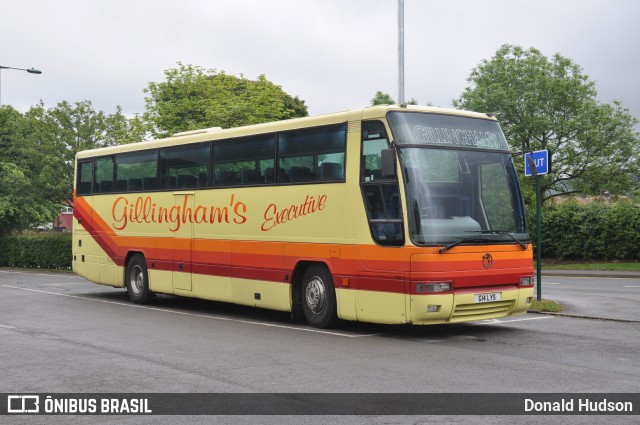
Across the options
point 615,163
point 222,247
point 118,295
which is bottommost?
point 118,295

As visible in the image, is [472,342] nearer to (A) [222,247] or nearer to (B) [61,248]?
(A) [222,247]

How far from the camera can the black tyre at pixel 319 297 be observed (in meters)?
13.0

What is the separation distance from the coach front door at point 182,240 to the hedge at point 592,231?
23.1 metres

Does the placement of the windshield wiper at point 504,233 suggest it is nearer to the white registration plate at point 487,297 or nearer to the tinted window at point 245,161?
the white registration plate at point 487,297

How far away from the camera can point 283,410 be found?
7113 millimetres

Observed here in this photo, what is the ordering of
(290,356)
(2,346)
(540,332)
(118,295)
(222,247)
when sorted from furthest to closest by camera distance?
(118,295) → (222,247) → (540,332) → (2,346) → (290,356)

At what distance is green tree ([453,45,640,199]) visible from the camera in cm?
4481

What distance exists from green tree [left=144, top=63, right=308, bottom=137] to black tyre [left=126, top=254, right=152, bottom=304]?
1420cm

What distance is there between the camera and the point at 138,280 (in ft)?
60.4

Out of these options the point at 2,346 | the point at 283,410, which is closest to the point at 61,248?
the point at 2,346

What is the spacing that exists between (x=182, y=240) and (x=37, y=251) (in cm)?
2345

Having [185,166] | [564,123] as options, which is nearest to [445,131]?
[185,166]

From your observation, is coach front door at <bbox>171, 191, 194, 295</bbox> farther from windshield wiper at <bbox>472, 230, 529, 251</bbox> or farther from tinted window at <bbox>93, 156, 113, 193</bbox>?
windshield wiper at <bbox>472, 230, 529, 251</bbox>

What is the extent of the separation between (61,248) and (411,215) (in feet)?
91.0
